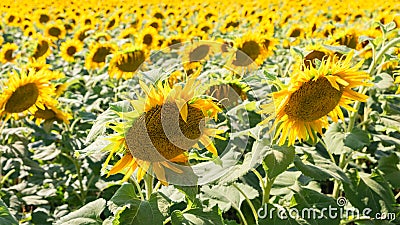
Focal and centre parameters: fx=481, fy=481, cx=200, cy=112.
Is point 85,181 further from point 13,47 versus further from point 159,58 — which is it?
point 13,47

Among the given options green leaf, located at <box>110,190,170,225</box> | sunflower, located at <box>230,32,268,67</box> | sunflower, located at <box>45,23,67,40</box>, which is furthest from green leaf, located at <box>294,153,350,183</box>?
sunflower, located at <box>45,23,67,40</box>

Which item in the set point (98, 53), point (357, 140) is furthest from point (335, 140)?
point (98, 53)

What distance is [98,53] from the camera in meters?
3.96

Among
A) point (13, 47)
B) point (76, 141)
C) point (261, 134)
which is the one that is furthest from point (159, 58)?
point (13, 47)

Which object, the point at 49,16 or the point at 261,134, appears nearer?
the point at 261,134

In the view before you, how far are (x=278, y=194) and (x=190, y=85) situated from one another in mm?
908

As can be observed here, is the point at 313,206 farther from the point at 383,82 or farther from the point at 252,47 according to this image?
the point at 252,47

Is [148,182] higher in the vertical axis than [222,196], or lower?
higher

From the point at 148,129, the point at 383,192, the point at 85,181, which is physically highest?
the point at 148,129

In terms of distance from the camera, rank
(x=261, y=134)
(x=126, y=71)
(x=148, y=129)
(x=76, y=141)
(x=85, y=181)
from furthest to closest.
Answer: (x=126, y=71)
(x=85, y=181)
(x=76, y=141)
(x=261, y=134)
(x=148, y=129)

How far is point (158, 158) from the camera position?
1373mm

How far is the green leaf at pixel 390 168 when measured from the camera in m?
2.27

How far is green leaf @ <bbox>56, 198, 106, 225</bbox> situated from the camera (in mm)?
1572

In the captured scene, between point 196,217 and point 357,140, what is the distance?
0.94 m
